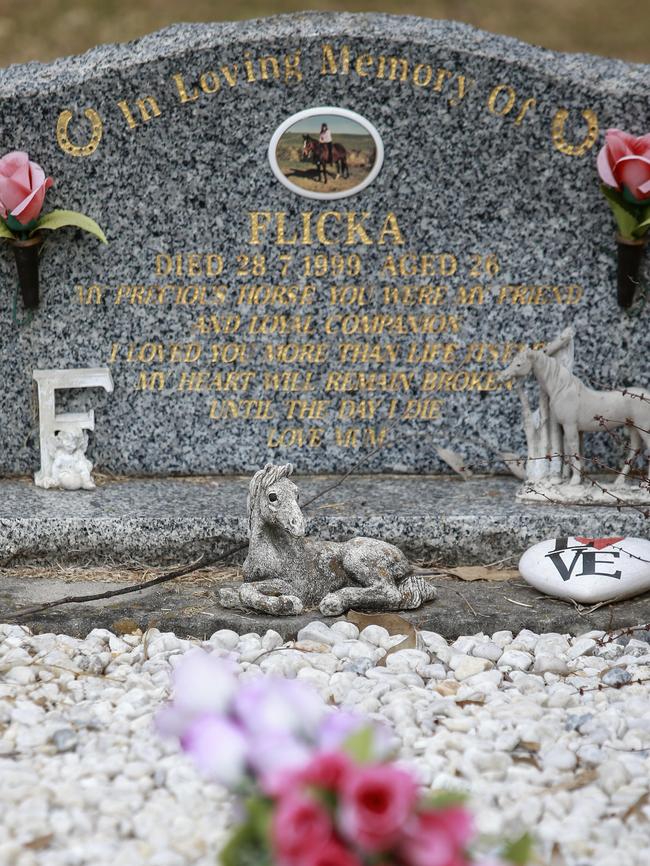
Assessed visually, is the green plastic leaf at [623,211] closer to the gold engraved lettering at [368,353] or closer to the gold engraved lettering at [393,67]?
the gold engraved lettering at [393,67]

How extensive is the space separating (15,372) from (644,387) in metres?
2.53

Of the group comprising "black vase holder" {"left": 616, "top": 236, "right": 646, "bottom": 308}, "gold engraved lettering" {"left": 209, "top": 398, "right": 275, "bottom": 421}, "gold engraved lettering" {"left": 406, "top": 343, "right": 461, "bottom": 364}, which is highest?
"black vase holder" {"left": 616, "top": 236, "right": 646, "bottom": 308}

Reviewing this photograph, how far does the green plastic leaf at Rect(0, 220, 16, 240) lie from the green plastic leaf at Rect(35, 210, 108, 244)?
0.10 m

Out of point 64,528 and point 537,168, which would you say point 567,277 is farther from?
point 64,528

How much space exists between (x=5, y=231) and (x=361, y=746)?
346 cm

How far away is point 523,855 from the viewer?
4.94 feet

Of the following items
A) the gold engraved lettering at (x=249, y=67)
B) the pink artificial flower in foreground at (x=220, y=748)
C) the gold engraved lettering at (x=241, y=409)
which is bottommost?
the pink artificial flower in foreground at (x=220, y=748)

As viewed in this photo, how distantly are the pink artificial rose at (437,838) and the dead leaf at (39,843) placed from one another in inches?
40.7

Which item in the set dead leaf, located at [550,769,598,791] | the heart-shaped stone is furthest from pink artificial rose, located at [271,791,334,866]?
the heart-shaped stone

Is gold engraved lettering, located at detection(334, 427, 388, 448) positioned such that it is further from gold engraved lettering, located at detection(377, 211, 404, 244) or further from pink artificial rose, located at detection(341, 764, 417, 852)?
pink artificial rose, located at detection(341, 764, 417, 852)

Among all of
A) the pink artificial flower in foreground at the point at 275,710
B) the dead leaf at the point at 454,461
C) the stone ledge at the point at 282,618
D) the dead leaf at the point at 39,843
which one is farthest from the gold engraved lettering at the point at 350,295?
the pink artificial flower in foreground at the point at 275,710

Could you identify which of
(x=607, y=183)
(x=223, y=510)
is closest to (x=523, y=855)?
(x=223, y=510)

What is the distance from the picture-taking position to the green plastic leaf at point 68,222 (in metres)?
4.45

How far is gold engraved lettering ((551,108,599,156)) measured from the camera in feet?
14.9
